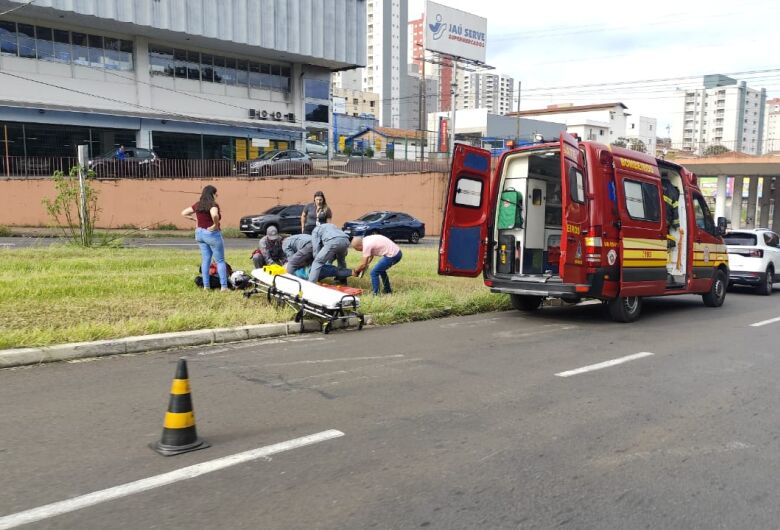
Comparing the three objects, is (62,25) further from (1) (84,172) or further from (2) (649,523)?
(2) (649,523)

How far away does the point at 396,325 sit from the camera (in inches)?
365

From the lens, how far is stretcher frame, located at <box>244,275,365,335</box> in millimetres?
8477

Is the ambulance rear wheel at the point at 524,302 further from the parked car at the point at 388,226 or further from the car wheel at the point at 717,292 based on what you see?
the parked car at the point at 388,226

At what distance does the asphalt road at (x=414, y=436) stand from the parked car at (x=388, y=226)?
65.8ft

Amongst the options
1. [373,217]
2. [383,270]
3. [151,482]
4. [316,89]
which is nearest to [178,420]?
[151,482]

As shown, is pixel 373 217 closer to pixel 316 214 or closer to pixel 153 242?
pixel 153 242

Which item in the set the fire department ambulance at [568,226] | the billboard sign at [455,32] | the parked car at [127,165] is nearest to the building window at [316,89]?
the billboard sign at [455,32]

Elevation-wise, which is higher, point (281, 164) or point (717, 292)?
point (281, 164)

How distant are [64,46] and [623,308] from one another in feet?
124

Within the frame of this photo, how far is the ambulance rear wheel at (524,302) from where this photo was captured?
10875mm

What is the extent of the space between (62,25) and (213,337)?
36.5 metres

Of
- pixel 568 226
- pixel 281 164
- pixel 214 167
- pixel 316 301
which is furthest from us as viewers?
pixel 281 164

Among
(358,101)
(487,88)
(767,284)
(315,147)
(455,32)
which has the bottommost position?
(767,284)

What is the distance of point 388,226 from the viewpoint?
28.2 meters
